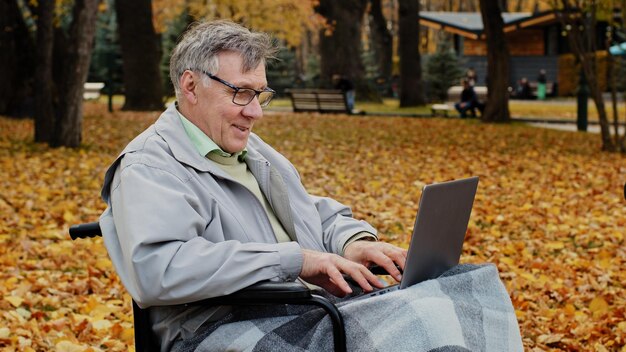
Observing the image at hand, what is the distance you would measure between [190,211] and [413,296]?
697 millimetres

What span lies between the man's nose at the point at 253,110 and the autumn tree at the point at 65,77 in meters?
12.0

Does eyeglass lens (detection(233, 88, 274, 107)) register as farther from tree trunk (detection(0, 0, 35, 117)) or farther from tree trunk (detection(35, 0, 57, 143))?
tree trunk (detection(0, 0, 35, 117))

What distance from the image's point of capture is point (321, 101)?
96.2 feet

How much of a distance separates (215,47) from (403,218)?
6.43 m

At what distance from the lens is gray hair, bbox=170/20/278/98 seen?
3162mm

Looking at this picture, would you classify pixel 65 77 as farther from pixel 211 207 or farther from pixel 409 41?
pixel 409 41

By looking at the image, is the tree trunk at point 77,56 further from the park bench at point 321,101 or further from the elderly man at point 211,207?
the park bench at point 321,101

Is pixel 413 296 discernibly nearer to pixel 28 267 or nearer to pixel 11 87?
pixel 28 267

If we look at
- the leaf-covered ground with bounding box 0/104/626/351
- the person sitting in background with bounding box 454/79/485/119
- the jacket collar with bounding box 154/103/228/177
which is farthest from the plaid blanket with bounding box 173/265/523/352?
the person sitting in background with bounding box 454/79/485/119

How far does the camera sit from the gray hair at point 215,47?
10.4 feet

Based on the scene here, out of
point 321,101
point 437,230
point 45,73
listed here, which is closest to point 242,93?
point 437,230

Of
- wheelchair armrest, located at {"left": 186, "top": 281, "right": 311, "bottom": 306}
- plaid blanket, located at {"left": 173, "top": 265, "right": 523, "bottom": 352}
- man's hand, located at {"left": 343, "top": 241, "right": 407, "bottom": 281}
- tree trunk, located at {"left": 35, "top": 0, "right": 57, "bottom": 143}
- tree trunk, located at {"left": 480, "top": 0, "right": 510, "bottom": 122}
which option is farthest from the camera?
tree trunk, located at {"left": 480, "top": 0, "right": 510, "bottom": 122}

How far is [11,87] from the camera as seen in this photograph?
2241cm

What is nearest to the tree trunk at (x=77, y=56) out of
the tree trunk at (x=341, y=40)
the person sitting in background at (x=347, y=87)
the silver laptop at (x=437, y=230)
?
the silver laptop at (x=437, y=230)
